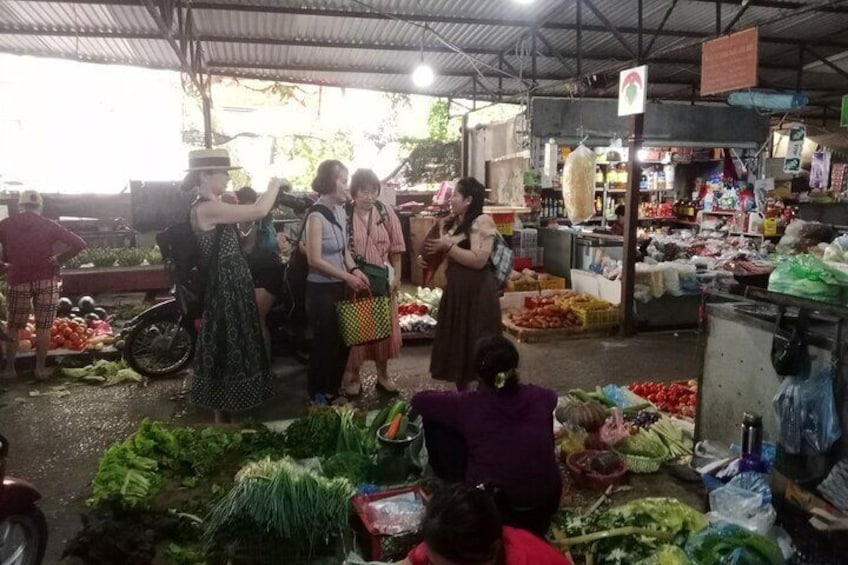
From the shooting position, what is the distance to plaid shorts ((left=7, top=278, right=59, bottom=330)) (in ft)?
20.6

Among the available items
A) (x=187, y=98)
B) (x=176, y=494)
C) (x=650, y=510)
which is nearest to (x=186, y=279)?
(x=176, y=494)

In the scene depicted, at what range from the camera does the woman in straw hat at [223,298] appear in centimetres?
423

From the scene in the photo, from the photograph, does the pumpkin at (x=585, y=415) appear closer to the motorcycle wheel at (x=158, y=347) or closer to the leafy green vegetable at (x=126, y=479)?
the leafy green vegetable at (x=126, y=479)

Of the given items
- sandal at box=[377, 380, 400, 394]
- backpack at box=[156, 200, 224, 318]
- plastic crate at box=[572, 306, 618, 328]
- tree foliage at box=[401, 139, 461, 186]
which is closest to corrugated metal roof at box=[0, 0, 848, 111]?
tree foliage at box=[401, 139, 461, 186]

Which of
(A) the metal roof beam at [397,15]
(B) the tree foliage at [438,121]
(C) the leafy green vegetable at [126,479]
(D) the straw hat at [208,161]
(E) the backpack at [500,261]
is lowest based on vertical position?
(C) the leafy green vegetable at [126,479]

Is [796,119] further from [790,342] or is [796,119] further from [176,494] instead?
[176,494]

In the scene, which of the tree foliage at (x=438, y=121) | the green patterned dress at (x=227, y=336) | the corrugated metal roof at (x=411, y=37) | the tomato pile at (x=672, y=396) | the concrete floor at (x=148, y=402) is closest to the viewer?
the concrete floor at (x=148, y=402)

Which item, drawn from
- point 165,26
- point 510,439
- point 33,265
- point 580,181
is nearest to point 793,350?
point 510,439

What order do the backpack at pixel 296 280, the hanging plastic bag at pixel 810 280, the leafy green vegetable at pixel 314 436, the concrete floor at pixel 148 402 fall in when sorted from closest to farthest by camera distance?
the hanging plastic bag at pixel 810 280, the leafy green vegetable at pixel 314 436, the concrete floor at pixel 148 402, the backpack at pixel 296 280

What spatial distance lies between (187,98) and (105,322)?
25.0ft

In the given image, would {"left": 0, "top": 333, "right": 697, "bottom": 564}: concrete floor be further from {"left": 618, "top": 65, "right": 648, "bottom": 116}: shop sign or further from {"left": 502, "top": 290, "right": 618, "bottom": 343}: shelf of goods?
{"left": 618, "top": 65, "right": 648, "bottom": 116}: shop sign

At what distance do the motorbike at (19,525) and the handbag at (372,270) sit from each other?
9.16 feet

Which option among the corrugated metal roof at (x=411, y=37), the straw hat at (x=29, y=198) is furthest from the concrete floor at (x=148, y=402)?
the corrugated metal roof at (x=411, y=37)

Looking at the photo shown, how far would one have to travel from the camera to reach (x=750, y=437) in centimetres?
350
